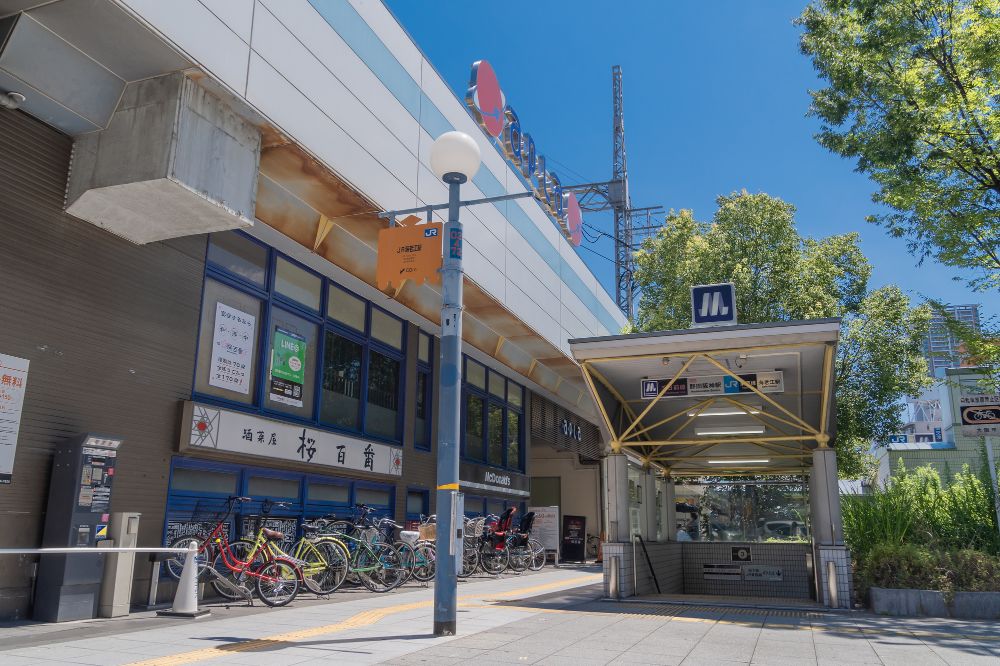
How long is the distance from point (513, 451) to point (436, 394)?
5718mm

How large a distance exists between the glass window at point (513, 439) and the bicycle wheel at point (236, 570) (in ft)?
42.1

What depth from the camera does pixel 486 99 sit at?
1723 centimetres

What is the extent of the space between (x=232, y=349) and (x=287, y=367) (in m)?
1.41

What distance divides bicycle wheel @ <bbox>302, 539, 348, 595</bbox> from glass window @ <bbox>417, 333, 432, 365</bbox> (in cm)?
687

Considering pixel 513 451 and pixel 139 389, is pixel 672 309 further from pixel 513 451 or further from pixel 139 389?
pixel 139 389

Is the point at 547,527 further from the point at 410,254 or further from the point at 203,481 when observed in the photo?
the point at 410,254

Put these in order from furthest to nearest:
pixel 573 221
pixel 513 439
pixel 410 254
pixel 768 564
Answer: pixel 573 221 → pixel 513 439 → pixel 768 564 → pixel 410 254

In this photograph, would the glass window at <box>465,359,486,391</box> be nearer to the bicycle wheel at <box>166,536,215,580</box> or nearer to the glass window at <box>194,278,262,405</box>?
the glass window at <box>194,278,262,405</box>

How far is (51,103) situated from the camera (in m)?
8.28

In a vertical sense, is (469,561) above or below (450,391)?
below

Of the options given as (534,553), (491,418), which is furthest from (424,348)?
(534,553)

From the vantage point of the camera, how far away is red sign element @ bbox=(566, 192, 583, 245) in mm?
24500

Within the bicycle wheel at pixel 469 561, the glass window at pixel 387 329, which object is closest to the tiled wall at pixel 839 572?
the bicycle wheel at pixel 469 561

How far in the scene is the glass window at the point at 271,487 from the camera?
1157 centimetres
